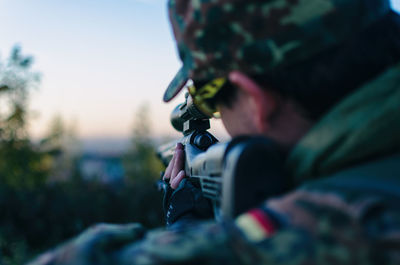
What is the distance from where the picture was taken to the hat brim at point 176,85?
157 centimetres

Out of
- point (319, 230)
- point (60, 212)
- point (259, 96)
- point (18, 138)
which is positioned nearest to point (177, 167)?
point (259, 96)

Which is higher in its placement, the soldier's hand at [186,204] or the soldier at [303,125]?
the soldier at [303,125]

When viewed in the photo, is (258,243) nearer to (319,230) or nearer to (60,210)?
(319,230)

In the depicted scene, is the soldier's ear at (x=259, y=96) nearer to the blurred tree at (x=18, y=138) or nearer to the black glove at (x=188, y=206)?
the black glove at (x=188, y=206)

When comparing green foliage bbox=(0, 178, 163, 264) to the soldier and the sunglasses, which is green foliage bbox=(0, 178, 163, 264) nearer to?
the sunglasses

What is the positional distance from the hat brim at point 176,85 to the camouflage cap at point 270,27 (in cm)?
24

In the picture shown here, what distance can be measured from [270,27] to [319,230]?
632 mm

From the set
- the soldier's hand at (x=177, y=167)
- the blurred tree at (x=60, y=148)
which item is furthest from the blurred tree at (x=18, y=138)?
the soldier's hand at (x=177, y=167)

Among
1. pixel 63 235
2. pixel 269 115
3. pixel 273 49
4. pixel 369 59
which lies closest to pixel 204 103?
pixel 269 115

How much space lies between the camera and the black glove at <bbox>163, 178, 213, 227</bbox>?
227 centimetres

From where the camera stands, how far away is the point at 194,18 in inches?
51.7

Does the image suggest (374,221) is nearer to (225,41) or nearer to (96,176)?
(225,41)

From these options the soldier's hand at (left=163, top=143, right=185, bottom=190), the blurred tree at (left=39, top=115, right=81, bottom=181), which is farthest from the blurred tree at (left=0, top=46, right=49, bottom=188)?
the soldier's hand at (left=163, top=143, right=185, bottom=190)

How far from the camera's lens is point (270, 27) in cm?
125
